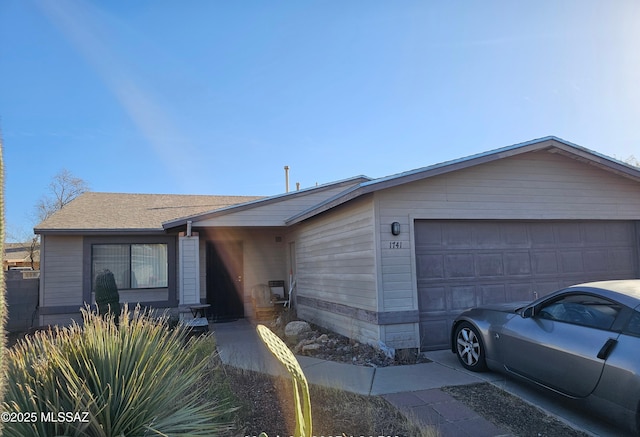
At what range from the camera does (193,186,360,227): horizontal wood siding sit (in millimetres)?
11141

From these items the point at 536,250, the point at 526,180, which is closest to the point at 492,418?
the point at 536,250

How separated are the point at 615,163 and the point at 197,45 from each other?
29.5 feet

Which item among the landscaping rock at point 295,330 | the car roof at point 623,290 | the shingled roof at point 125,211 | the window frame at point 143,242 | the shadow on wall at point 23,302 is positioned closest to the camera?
the car roof at point 623,290

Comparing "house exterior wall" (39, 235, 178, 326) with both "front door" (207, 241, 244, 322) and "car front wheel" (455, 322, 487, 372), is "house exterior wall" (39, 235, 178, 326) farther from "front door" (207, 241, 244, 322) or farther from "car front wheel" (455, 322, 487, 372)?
"car front wheel" (455, 322, 487, 372)

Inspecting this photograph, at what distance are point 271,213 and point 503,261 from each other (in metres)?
6.51

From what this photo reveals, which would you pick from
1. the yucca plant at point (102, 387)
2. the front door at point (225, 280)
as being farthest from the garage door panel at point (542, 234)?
the front door at point (225, 280)

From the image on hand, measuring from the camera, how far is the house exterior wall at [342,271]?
725 centimetres

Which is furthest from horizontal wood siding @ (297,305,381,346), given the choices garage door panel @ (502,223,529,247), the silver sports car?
garage door panel @ (502,223,529,247)

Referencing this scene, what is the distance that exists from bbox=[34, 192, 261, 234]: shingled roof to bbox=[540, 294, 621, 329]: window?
425 inches

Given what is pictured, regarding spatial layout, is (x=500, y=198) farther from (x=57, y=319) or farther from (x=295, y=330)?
(x=57, y=319)

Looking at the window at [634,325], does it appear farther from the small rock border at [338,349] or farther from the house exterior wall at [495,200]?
the house exterior wall at [495,200]

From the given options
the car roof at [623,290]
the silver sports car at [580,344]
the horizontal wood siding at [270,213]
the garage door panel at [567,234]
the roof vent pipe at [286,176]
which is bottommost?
the silver sports car at [580,344]

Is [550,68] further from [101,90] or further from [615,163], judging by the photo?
[101,90]

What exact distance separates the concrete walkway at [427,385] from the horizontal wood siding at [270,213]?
4.17 meters
